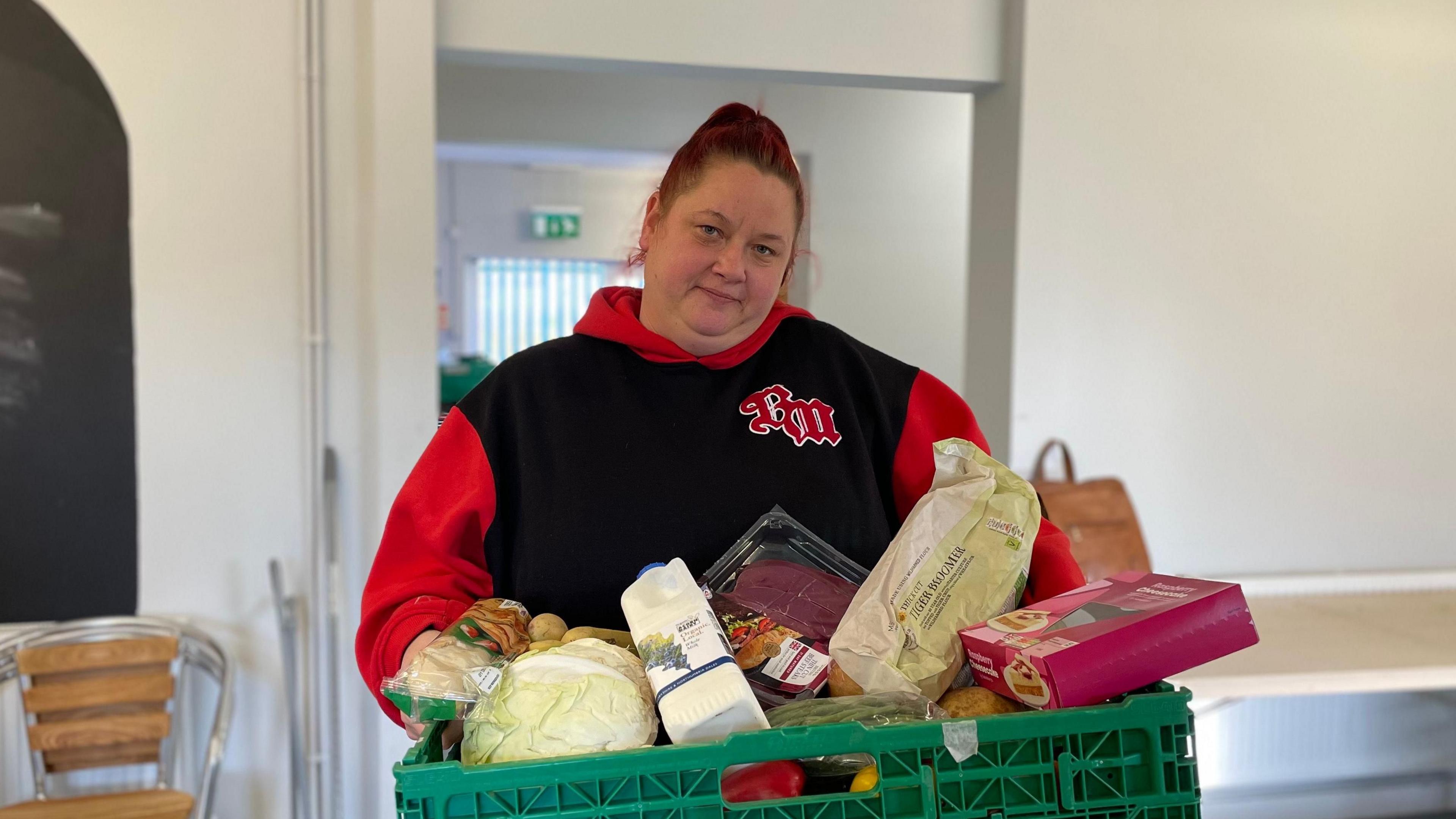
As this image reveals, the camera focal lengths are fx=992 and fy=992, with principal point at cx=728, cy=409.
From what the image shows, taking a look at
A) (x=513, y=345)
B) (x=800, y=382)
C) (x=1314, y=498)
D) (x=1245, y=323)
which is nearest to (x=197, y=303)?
(x=800, y=382)

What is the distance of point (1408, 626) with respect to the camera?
8.56 ft

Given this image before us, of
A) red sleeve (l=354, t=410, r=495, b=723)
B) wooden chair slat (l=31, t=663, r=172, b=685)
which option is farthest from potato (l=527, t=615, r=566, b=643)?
wooden chair slat (l=31, t=663, r=172, b=685)

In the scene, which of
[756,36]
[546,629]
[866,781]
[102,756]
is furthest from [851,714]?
[102,756]

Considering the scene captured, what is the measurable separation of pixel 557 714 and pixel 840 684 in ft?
0.83

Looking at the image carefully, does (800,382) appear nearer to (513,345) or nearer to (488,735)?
(488,735)

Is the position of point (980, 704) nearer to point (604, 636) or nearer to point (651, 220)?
point (604, 636)

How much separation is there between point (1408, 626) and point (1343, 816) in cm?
99

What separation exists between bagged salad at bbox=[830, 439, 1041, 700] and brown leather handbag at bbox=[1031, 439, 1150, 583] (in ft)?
5.86

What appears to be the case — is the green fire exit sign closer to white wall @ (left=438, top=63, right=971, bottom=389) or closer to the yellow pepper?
white wall @ (left=438, top=63, right=971, bottom=389)

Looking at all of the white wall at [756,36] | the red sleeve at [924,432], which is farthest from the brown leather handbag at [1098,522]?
the red sleeve at [924,432]

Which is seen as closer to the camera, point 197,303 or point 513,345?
point 197,303

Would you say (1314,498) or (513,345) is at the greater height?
(513,345)

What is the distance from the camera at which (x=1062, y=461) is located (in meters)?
2.78

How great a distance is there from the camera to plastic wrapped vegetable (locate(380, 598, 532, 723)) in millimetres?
680
